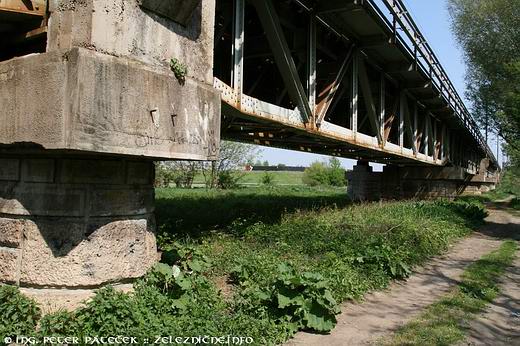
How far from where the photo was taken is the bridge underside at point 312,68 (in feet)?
24.0

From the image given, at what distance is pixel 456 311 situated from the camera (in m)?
6.21

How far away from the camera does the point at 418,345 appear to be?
4.86 meters

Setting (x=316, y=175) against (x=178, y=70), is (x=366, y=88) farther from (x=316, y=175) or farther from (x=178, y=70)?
(x=316, y=175)

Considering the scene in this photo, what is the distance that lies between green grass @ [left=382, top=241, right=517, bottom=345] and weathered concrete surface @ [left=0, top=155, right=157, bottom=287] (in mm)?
3087

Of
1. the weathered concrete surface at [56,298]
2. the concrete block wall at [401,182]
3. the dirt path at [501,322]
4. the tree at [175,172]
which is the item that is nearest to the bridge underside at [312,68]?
the weathered concrete surface at [56,298]

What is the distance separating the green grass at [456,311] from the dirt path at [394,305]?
0.17 meters

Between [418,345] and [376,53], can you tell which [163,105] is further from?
[376,53]

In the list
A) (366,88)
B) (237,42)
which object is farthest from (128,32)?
(366,88)

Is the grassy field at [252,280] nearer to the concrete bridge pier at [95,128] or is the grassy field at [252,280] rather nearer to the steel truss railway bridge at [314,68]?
the concrete bridge pier at [95,128]

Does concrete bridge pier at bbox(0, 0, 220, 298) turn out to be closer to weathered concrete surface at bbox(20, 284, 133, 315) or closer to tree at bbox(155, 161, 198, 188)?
weathered concrete surface at bbox(20, 284, 133, 315)

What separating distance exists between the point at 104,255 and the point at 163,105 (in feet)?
5.25

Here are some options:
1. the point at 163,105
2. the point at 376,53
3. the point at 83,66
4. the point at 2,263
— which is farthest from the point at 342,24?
the point at 2,263

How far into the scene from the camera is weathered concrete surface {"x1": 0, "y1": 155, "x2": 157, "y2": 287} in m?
4.41

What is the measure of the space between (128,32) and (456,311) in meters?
5.37
